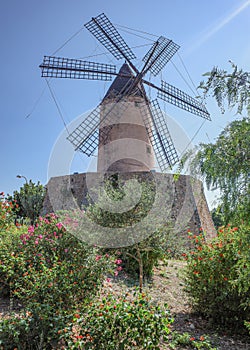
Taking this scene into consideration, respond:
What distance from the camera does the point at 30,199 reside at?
14133mm

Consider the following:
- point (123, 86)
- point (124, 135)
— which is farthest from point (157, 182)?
point (123, 86)

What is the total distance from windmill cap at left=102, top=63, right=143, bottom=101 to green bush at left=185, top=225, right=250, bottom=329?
27.8 ft

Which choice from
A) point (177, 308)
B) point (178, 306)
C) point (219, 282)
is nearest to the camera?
point (219, 282)

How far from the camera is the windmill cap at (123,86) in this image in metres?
11.9

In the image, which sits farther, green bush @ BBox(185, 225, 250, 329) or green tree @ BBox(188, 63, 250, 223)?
green bush @ BBox(185, 225, 250, 329)

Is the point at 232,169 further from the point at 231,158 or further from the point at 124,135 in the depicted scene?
the point at 124,135

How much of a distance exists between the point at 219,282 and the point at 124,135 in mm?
8033

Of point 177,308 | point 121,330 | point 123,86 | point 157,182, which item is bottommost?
point 177,308

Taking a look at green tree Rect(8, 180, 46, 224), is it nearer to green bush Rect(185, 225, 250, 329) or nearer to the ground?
the ground

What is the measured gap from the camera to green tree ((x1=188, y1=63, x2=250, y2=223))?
248cm

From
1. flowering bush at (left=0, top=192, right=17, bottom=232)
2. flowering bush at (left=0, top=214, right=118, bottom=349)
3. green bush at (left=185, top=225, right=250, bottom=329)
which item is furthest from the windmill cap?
green bush at (left=185, top=225, right=250, bottom=329)

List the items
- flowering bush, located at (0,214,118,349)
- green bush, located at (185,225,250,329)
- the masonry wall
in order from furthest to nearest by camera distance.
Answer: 1. the masonry wall
2. green bush, located at (185,225,250,329)
3. flowering bush, located at (0,214,118,349)

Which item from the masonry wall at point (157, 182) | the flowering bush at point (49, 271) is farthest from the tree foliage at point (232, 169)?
the masonry wall at point (157, 182)

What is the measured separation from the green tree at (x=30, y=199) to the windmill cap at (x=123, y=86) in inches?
228
